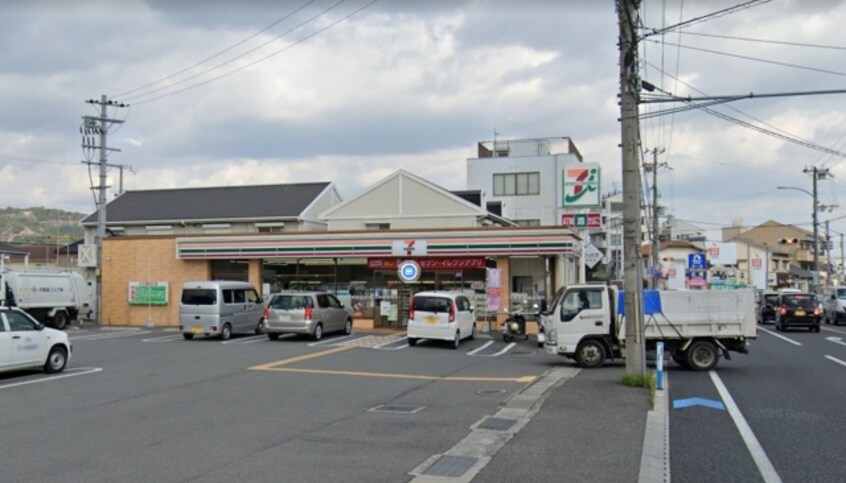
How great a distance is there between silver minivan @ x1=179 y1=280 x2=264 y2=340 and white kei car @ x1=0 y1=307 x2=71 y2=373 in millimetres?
8207

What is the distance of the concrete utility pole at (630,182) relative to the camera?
13727 mm

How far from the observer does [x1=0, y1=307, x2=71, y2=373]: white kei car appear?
46.7ft

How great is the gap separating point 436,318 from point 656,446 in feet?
46.5

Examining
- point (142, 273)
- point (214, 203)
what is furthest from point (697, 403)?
point (214, 203)

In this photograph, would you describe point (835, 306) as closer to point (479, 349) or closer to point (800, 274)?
point (479, 349)

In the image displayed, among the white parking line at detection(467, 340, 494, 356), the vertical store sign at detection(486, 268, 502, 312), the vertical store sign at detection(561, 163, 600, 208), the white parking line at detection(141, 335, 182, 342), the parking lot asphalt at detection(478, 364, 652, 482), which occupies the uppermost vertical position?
the vertical store sign at detection(561, 163, 600, 208)

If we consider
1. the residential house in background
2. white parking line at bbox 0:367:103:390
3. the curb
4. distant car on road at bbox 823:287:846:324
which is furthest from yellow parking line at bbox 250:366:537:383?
the residential house in background

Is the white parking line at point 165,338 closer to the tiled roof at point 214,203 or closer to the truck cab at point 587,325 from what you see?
the truck cab at point 587,325

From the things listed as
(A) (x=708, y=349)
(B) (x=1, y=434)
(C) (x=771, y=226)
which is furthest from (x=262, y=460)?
(C) (x=771, y=226)

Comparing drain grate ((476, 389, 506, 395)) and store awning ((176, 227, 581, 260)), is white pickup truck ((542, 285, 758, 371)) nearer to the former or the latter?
drain grate ((476, 389, 506, 395))

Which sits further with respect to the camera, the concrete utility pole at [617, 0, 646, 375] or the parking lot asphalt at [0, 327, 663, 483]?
the concrete utility pole at [617, 0, 646, 375]

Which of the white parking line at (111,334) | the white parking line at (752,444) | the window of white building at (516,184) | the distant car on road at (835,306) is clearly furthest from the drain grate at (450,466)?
the window of white building at (516,184)

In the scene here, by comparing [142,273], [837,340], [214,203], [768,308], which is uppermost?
[214,203]

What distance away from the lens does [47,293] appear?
102ft
